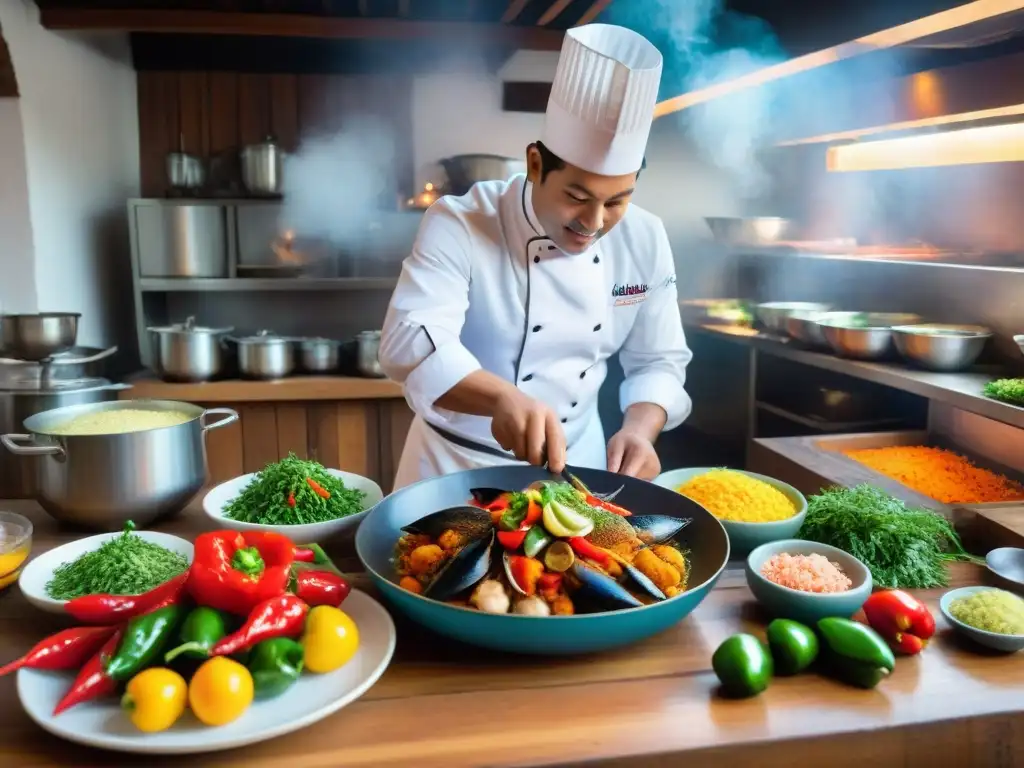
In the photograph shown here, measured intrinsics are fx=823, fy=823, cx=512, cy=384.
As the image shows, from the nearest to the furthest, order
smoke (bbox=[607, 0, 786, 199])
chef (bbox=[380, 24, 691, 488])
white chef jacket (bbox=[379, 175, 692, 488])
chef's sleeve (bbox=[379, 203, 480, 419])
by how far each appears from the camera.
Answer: chef (bbox=[380, 24, 691, 488])
chef's sleeve (bbox=[379, 203, 480, 419])
white chef jacket (bbox=[379, 175, 692, 488])
smoke (bbox=[607, 0, 786, 199])

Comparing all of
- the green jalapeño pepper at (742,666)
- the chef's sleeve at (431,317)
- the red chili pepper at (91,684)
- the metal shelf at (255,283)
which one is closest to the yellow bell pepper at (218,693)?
the red chili pepper at (91,684)

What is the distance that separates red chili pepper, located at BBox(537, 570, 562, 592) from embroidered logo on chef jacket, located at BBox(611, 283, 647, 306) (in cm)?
117

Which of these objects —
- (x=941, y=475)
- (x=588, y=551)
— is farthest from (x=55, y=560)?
(x=941, y=475)

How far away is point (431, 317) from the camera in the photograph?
1.93 metres

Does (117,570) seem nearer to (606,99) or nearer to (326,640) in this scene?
(326,640)

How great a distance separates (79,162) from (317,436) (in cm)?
178

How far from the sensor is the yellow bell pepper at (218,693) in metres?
0.98

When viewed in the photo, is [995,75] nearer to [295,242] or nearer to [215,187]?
[295,242]

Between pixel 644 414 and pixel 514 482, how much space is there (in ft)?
1.79

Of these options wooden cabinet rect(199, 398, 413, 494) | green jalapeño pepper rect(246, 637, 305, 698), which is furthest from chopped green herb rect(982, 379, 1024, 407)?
wooden cabinet rect(199, 398, 413, 494)

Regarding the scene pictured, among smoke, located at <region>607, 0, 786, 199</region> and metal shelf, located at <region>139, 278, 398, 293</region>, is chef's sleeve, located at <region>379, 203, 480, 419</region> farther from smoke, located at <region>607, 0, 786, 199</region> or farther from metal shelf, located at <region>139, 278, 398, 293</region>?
metal shelf, located at <region>139, 278, 398, 293</region>

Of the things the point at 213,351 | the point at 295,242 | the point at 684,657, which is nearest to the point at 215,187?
the point at 295,242

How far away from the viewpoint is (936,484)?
8.61 feet

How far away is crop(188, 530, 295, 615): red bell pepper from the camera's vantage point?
3.64 feet
